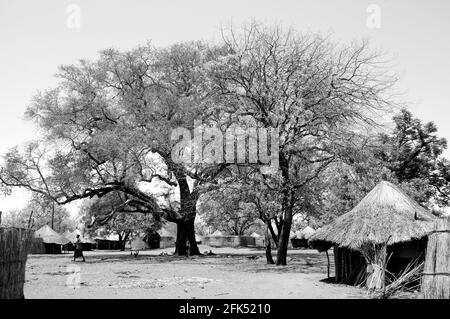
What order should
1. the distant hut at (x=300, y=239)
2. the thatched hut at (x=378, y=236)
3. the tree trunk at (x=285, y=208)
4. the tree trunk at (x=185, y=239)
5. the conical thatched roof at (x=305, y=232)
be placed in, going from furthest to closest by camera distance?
the distant hut at (x=300, y=239) < the conical thatched roof at (x=305, y=232) < the tree trunk at (x=185, y=239) < the tree trunk at (x=285, y=208) < the thatched hut at (x=378, y=236)

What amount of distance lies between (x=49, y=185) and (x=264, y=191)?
18.6 meters

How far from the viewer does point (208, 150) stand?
79.4 ft

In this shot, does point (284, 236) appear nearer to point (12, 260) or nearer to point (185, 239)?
point (185, 239)

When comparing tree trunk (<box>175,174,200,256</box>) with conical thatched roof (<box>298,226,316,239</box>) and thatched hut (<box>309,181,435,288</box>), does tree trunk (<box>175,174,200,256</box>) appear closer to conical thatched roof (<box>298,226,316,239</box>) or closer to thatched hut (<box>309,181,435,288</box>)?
thatched hut (<box>309,181,435,288</box>)

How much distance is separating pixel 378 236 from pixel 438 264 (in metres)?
3.04

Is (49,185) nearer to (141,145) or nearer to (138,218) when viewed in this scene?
(141,145)

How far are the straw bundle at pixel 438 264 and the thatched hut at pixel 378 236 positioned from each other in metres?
Result: 1.85

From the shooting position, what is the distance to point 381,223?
14.6 m

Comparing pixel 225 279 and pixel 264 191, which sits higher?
pixel 264 191

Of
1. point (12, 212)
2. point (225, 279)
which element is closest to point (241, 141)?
point (225, 279)

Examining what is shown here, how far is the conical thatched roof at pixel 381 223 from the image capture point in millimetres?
13984

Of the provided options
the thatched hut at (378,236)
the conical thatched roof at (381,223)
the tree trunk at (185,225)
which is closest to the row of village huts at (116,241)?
the tree trunk at (185,225)

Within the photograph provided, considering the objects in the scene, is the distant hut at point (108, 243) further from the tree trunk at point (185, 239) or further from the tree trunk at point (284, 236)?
the tree trunk at point (284, 236)
